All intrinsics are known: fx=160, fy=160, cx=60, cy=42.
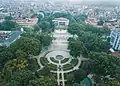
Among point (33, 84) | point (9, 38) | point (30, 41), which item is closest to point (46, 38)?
point (30, 41)

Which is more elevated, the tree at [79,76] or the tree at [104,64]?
the tree at [104,64]

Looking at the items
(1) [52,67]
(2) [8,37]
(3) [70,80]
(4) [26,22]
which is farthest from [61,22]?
(3) [70,80]

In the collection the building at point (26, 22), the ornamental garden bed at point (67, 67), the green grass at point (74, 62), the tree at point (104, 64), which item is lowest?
the ornamental garden bed at point (67, 67)

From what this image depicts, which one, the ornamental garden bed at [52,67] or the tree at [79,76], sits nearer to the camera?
the tree at [79,76]

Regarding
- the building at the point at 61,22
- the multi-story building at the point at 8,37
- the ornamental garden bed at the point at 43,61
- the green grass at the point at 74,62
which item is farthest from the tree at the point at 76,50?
the building at the point at 61,22

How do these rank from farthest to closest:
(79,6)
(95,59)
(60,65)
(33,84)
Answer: (79,6) < (60,65) < (95,59) < (33,84)

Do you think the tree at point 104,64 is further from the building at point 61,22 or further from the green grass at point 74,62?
the building at point 61,22

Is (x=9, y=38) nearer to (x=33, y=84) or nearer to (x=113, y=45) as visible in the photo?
(x=33, y=84)

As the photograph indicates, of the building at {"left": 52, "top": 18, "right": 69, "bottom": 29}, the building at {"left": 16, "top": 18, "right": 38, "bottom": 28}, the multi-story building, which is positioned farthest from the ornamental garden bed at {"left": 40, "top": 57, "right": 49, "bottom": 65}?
the building at {"left": 52, "top": 18, "right": 69, "bottom": 29}

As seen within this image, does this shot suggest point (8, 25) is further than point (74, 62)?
Yes

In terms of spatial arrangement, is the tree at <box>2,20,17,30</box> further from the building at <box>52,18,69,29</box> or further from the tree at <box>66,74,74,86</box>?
the tree at <box>66,74,74,86</box>

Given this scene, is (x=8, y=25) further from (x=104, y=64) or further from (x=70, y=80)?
(x=104, y=64)
